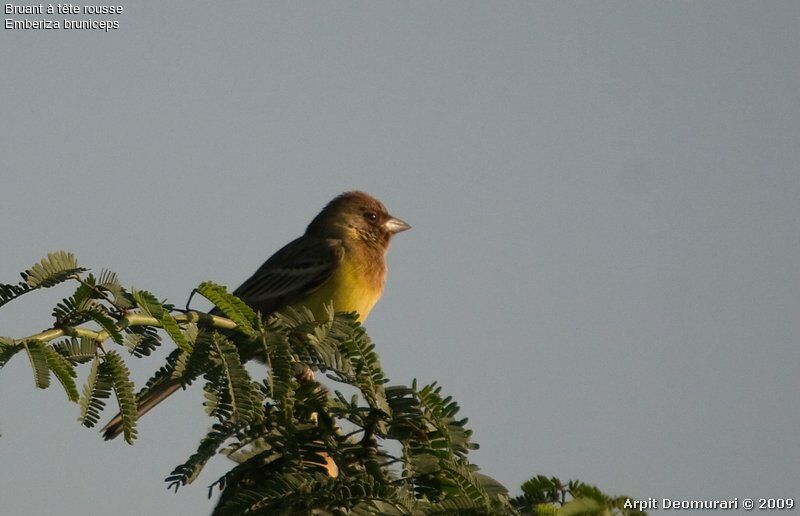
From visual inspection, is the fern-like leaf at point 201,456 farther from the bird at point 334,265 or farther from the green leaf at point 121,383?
the bird at point 334,265

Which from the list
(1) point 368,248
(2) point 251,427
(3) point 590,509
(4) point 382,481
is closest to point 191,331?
(2) point 251,427

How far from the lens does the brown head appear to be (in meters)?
9.63

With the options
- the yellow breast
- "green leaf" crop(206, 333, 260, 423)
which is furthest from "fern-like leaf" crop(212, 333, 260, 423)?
the yellow breast

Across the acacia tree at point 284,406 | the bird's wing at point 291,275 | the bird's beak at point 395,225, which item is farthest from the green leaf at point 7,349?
the bird's beak at point 395,225

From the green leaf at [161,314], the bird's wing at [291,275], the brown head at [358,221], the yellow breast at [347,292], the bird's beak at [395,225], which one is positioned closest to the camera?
the green leaf at [161,314]

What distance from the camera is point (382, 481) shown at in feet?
11.8

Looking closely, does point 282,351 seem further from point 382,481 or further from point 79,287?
point 79,287

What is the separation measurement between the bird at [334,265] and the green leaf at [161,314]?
4.19 m

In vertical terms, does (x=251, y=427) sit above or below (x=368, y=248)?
below

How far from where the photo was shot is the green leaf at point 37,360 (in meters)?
3.05

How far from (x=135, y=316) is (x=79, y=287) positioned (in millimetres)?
198

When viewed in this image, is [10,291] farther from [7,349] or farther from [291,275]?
[291,275]

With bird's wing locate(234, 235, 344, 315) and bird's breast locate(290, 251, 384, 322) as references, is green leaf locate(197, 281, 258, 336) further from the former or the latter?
bird's wing locate(234, 235, 344, 315)

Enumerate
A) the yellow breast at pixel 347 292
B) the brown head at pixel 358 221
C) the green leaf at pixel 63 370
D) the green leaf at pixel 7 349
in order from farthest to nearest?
the brown head at pixel 358 221
the yellow breast at pixel 347 292
the green leaf at pixel 63 370
the green leaf at pixel 7 349
